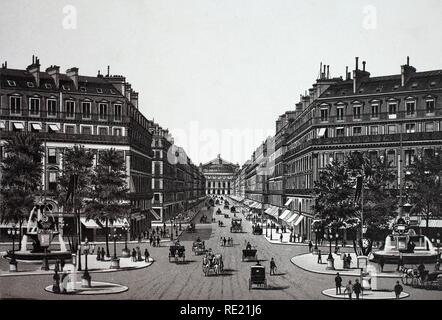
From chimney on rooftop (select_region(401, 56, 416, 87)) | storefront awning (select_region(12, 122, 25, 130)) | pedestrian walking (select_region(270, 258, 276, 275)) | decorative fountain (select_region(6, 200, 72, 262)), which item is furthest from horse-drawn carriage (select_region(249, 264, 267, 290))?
chimney on rooftop (select_region(401, 56, 416, 87))

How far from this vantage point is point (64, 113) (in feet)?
200

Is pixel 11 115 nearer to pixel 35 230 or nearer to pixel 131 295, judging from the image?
pixel 35 230

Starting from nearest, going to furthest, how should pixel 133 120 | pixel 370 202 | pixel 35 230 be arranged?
pixel 35 230
pixel 370 202
pixel 133 120

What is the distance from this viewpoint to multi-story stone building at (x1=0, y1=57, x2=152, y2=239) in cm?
5772

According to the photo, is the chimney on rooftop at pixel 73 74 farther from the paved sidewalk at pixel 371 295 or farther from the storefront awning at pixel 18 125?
the paved sidewalk at pixel 371 295

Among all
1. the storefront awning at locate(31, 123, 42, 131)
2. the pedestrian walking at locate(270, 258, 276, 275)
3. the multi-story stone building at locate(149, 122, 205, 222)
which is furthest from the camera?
the multi-story stone building at locate(149, 122, 205, 222)

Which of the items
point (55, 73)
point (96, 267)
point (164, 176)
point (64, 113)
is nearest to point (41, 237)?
point (96, 267)

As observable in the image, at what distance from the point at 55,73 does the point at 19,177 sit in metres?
18.0

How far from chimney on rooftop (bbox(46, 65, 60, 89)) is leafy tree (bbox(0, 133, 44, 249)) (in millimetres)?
13150

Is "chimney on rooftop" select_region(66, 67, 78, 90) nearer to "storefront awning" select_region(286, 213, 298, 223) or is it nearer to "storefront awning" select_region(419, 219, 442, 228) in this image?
"storefront awning" select_region(286, 213, 298, 223)

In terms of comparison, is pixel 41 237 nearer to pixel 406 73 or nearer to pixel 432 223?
pixel 432 223

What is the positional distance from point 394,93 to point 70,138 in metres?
39.1

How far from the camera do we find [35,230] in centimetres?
4366

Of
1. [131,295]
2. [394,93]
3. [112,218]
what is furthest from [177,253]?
[394,93]
